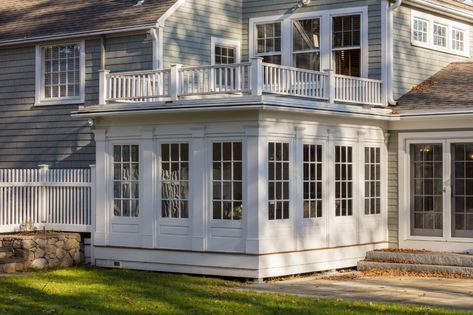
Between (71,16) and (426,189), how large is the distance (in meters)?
9.65

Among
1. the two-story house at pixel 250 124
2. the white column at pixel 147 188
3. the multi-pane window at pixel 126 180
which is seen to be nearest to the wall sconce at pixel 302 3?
the two-story house at pixel 250 124

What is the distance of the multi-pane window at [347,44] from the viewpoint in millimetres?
22141

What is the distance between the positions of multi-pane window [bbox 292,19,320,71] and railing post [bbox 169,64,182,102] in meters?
5.15

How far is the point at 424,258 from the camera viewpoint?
1952 centimetres

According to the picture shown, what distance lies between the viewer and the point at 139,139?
63.8 ft

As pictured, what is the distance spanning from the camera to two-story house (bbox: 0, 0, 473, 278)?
715 inches

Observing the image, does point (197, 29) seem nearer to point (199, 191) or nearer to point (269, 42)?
point (269, 42)

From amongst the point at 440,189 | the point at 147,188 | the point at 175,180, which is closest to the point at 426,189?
the point at 440,189

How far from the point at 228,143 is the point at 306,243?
2.60 meters

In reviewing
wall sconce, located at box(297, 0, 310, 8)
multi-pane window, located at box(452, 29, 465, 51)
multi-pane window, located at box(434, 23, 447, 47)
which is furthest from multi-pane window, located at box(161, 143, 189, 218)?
multi-pane window, located at box(452, 29, 465, 51)

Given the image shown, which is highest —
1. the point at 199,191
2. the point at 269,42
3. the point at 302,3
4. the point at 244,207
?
the point at 302,3

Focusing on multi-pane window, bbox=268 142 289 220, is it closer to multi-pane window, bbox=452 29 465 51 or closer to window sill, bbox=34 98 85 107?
window sill, bbox=34 98 85 107

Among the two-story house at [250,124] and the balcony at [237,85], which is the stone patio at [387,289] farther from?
the balcony at [237,85]

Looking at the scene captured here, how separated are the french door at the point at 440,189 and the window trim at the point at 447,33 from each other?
309 centimetres
